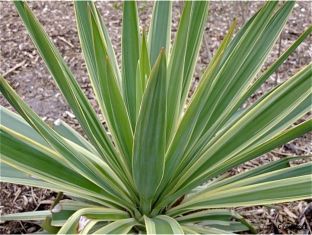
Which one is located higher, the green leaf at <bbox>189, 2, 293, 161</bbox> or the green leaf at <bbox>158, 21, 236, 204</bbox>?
the green leaf at <bbox>189, 2, 293, 161</bbox>

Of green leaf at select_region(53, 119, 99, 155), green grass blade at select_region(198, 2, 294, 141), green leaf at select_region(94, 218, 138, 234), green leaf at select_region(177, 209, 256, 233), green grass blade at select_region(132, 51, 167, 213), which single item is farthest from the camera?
→ green leaf at select_region(53, 119, 99, 155)

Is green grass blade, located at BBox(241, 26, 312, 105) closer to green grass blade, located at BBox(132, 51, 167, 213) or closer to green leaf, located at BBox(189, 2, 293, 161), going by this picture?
green leaf, located at BBox(189, 2, 293, 161)

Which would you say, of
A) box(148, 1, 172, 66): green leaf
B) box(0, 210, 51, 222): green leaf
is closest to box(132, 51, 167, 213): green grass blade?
box(0, 210, 51, 222): green leaf

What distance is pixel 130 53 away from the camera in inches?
59.4

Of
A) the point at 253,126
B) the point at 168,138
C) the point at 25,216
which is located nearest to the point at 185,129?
the point at 168,138

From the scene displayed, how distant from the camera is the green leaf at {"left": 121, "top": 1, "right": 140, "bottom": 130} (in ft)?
4.86

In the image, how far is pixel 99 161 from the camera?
59.3 inches

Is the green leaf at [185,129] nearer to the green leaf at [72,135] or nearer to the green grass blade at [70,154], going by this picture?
the green grass blade at [70,154]

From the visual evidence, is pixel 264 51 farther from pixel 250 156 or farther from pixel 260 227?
pixel 260 227

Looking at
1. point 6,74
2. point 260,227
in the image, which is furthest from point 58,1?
point 260,227

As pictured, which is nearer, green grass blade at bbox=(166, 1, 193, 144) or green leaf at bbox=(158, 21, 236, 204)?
green leaf at bbox=(158, 21, 236, 204)

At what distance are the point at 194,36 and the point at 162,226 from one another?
1.81 feet

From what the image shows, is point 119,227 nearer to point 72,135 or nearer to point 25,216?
point 25,216

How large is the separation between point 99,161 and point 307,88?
61cm
